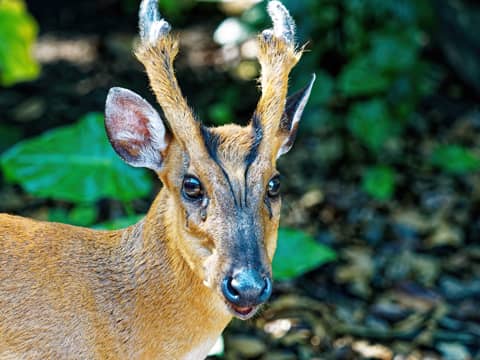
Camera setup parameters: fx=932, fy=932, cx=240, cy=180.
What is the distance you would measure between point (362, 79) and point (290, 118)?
270 cm

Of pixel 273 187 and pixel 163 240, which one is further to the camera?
pixel 163 240

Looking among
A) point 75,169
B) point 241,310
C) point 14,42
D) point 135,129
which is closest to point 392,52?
point 75,169

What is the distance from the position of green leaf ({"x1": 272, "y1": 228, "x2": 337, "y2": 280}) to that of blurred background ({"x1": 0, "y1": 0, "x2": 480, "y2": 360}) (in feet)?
0.04

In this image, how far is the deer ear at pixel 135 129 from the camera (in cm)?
387

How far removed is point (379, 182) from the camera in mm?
6844

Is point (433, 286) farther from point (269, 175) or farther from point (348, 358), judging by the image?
point (269, 175)

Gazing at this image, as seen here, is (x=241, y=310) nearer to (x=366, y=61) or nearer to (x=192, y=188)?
(x=192, y=188)

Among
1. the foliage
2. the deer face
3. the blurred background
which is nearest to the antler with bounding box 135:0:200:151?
the deer face

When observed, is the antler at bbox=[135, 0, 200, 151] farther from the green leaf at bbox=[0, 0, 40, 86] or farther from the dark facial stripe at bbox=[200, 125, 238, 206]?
the green leaf at bbox=[0, 0, 40, 86]

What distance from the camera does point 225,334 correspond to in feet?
18.2

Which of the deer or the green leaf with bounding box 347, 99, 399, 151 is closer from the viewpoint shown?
the deer

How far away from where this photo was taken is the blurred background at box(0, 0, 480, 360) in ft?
18.2

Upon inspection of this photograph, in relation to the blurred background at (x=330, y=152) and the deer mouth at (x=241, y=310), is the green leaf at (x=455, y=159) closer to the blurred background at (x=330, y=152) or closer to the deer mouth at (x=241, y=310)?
the blurred background at (x=330, y=152)

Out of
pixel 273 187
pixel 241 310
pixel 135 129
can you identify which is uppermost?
pixel 135 129
